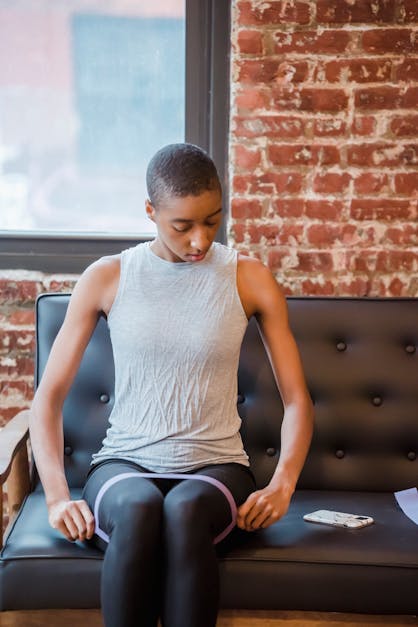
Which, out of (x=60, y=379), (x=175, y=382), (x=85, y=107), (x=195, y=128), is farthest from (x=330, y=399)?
(x=85, y=107)

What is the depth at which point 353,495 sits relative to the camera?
203 centimetres

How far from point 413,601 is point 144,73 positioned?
5.63 feet

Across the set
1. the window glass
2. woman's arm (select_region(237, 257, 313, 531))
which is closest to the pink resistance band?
woman's arm (select_region(237, 257, 313, 531))

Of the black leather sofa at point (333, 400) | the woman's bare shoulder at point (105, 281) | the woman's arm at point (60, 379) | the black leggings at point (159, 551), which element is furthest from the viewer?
the black leather sofa at point (333, 400)

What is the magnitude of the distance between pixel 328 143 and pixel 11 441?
1250 mm

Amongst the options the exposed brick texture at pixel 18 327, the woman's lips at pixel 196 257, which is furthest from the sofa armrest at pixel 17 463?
the woman's lips at pixel 196 257

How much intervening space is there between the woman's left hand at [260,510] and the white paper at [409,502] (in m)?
0.36

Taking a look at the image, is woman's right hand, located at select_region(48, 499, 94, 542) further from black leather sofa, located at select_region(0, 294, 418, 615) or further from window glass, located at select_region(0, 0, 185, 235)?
window glass, located at select_region(0, 0, 185, 235)

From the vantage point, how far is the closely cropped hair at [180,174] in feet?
5.50

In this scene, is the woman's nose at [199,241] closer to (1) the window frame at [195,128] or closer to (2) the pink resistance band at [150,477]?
(2) the pink resistance band at [150,477]

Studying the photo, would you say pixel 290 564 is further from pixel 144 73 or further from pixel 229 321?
pixel 144 73

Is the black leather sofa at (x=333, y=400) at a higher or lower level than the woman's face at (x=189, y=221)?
lower

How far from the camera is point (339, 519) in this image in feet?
5.88

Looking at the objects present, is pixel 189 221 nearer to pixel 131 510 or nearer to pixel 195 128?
pixel 131 510
